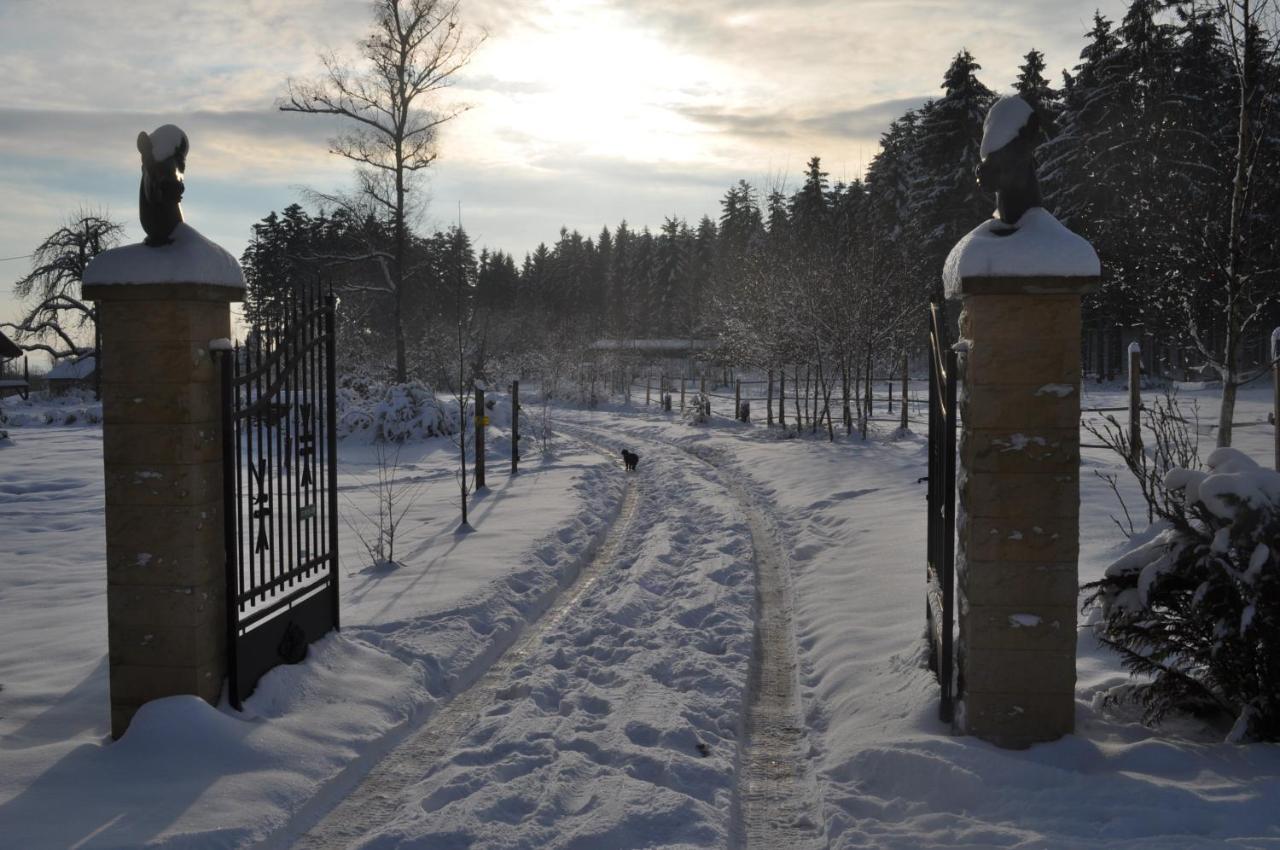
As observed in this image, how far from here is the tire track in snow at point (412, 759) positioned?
410cm

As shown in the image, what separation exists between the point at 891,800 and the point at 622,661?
2.58 meters

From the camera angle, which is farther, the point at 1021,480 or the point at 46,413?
the point at 46,413

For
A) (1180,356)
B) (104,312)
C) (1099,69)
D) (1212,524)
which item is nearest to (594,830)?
(1212,524)

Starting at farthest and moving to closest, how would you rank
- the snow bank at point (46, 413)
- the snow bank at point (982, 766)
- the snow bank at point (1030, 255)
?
the snow bank at point (46, 413), the snow bank at point (1030, 255), the snow bank at point (982, 766)

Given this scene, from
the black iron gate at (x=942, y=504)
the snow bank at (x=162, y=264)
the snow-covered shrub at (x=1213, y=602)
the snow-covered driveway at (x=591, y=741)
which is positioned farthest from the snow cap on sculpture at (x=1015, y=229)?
the snow bank at (x=162, y=264)

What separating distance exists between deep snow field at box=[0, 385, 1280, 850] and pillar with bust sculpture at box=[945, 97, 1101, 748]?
0.98ft

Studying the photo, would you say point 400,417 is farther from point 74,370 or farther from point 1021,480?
point 74,370

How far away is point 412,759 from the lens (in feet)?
16.1

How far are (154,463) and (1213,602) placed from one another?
5621 millimetres

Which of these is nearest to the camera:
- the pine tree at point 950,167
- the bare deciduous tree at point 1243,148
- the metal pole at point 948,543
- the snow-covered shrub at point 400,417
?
the metal pole at point 948,543

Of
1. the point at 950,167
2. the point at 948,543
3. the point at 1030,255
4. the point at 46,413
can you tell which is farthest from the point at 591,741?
the point at 950,167

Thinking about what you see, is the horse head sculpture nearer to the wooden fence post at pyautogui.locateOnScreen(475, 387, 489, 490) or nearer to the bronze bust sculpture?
the bronze bust sculpture

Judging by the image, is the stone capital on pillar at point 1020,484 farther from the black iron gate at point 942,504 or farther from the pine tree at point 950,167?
the pine tree at point 950,167

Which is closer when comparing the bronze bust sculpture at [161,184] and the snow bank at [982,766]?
the snow bank at [982,766]
